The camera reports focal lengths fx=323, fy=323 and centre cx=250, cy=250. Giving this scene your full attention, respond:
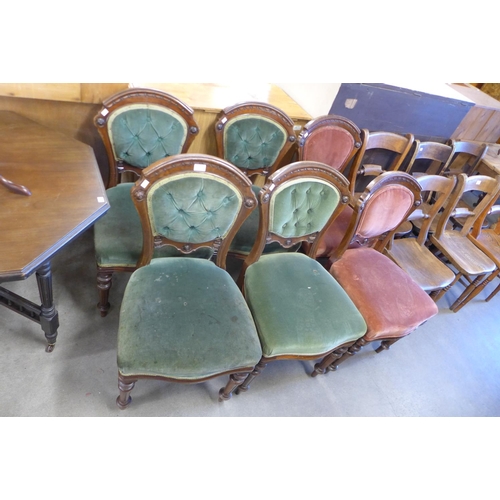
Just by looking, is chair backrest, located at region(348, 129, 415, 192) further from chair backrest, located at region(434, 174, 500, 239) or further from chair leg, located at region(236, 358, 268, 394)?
chair leg, located at region(236, 358, 268, 394)

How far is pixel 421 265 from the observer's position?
1.84 m

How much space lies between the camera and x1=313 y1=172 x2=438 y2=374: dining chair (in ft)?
4.58

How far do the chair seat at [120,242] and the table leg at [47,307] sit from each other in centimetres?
21

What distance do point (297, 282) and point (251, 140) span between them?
2.63 feet

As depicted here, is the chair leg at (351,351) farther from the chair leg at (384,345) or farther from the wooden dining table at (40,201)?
the wooden dining table at (40,201)

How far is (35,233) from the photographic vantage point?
95 cm

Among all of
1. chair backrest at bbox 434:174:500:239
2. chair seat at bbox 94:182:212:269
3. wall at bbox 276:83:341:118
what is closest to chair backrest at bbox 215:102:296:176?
wall at bbox 276:83:341:118

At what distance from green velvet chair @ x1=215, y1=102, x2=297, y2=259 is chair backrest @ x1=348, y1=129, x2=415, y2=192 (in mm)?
526

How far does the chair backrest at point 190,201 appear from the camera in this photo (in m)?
1.06

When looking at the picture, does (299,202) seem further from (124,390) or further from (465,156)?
(465,156)

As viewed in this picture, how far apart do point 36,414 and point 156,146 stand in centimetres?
120

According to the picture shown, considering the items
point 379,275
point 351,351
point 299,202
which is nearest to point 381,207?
point 379,275

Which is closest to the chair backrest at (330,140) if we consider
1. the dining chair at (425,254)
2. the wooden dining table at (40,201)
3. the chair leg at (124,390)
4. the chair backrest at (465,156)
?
the dining chair at (425,254)

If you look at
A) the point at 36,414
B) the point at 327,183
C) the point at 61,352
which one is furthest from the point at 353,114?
the point at 36,414
